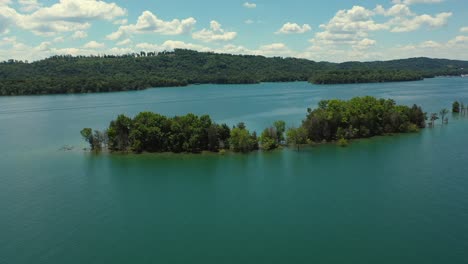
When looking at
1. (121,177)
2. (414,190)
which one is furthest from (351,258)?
(121,177)

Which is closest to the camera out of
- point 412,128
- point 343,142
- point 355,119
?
point 343,142

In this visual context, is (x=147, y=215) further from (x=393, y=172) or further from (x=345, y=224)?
(x=393, y=172)

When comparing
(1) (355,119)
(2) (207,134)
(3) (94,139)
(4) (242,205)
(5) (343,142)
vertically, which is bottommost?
(4) (242,205)

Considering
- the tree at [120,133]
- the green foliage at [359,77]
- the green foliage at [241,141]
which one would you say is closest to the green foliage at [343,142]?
the green foliage at [241,141]

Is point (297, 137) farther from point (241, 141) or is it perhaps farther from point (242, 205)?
point (242, 205)

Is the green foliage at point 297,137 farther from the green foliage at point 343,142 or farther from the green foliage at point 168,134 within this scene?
the green foliage at point 168,134

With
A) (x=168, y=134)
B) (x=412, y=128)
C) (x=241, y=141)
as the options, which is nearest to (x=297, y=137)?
(x=241, y=141)
